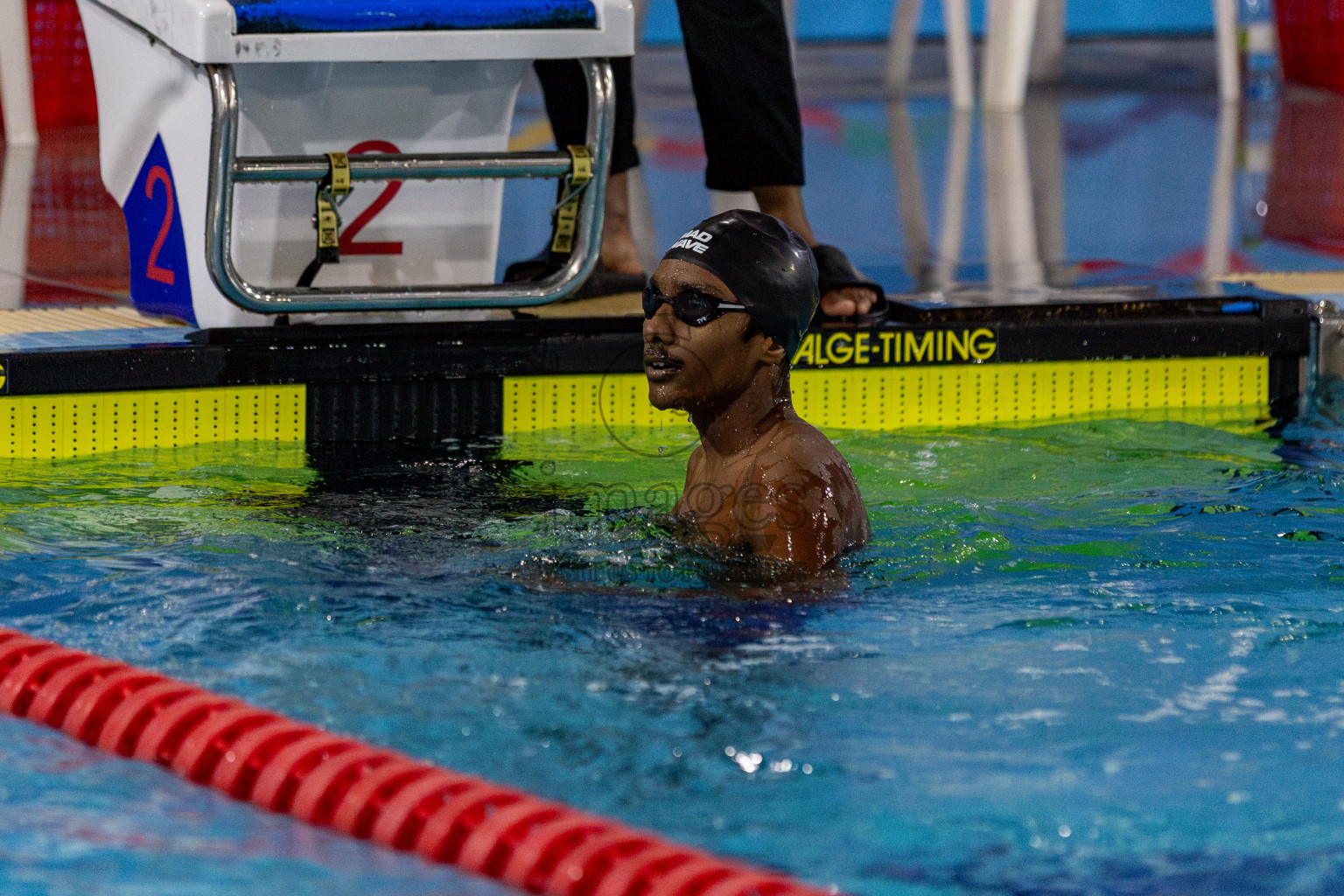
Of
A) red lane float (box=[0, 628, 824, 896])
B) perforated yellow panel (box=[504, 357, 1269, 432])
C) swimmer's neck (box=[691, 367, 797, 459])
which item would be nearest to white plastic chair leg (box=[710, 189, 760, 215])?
perforated yellow panel (box=[504, 357, 1269, 432])

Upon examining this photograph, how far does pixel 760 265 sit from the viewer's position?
114 inches

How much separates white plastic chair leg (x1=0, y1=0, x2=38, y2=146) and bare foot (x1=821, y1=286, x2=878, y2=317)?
5048mm

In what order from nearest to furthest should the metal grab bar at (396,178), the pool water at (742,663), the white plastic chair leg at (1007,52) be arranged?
the pool water at (742,663) → the metal grab bar at (396,178) → the white plastic chair leg at (1007,52)

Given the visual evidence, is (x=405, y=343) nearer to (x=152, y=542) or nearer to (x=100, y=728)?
(x=152, y=542)

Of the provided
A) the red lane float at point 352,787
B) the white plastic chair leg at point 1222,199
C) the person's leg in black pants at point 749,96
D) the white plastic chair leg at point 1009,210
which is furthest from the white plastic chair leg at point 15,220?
the white plastic chair leg at point 1222,199

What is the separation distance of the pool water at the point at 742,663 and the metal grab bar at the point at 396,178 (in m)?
0.41

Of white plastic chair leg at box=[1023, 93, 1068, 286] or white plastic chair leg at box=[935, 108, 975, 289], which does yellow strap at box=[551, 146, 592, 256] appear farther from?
white plastic chair leg at box=[1023, 93, 1068, 286]

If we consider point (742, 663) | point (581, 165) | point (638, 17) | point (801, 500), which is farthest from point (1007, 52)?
point (742, 663)

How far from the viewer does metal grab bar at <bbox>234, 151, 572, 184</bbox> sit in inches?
156

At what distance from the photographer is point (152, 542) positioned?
3.35 m

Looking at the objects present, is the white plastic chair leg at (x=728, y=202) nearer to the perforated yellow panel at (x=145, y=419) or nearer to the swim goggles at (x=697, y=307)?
the perforated yellow panel at (x=145, y=419)

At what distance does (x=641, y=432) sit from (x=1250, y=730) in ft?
7.51

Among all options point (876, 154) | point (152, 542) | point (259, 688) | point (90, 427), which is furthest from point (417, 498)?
point (876, 154)

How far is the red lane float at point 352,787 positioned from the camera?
200 cm
